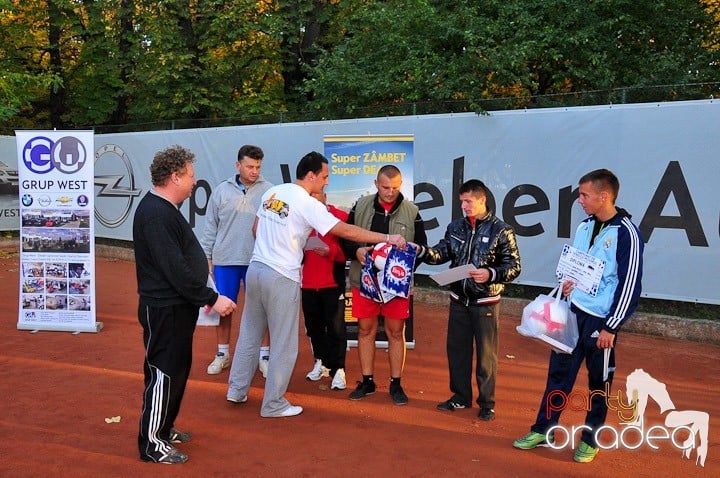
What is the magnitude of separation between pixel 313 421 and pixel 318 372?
1032mm

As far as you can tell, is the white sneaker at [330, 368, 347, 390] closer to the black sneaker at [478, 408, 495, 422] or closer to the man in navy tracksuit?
the black sneaker at [478, 408, 495, 422]

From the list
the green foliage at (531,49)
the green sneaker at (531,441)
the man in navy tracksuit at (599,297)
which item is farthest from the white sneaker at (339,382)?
the green foliage at (531,49)

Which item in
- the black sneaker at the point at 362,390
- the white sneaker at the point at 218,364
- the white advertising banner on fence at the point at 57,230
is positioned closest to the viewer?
the black sneaker at the point at 362,390

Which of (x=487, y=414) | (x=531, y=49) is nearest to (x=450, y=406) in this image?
(x=487, y=414)

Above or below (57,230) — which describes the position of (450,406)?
below

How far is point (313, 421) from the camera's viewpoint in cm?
491

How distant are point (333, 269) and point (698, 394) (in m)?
3.20

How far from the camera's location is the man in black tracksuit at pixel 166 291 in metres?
3.96

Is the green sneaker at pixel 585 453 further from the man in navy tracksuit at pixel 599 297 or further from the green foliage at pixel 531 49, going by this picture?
the green foliage at pixel 531 49

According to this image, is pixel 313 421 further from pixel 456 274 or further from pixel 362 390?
pixel 456 274

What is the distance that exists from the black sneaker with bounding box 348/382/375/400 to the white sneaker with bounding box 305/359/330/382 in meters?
0.52

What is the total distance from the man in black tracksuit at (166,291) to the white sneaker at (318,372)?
1873 millimetres

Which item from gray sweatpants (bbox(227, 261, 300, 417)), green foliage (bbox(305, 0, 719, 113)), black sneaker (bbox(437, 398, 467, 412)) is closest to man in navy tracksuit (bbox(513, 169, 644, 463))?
black sneaker (bbox(437, 398, 467, 412))

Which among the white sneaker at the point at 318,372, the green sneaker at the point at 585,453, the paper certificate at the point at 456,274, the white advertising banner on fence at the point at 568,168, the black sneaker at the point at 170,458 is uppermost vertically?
the white advertising banner on fence at the point at 568,168
